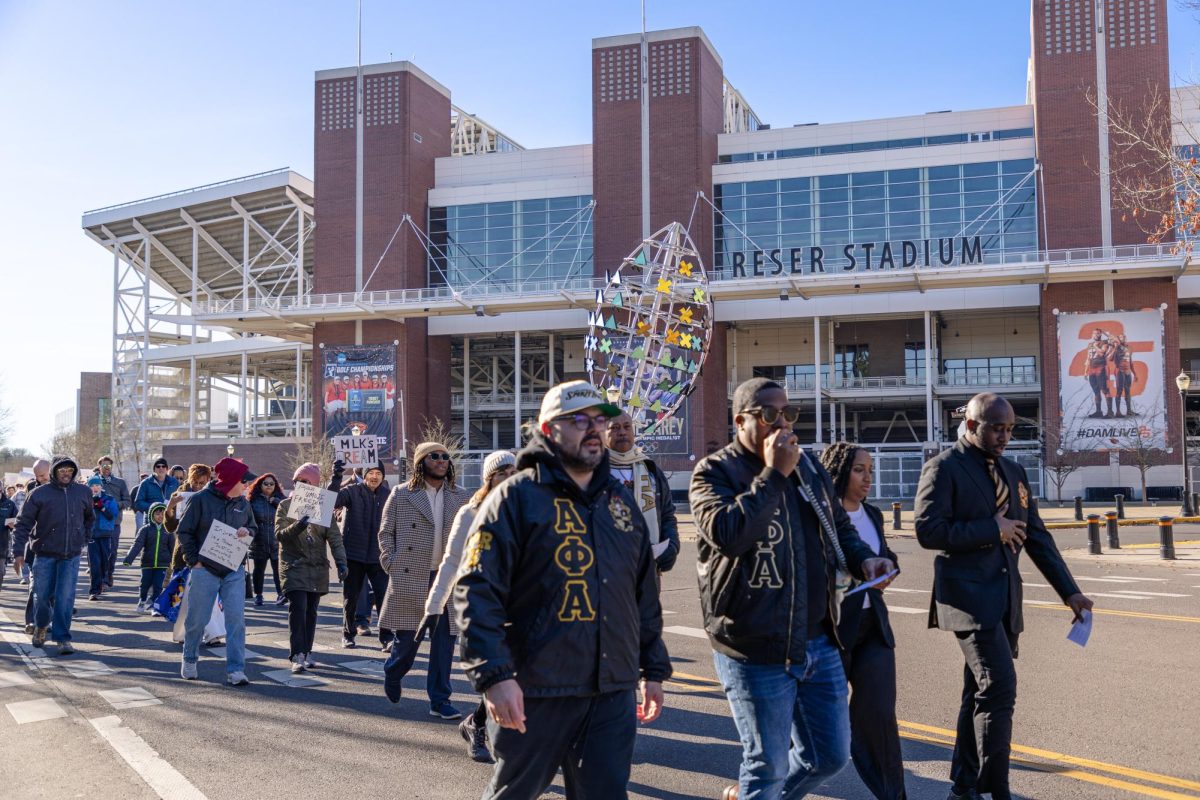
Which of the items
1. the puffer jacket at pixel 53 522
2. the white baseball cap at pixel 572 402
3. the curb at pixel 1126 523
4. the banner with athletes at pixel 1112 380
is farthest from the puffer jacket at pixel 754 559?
the banner with athletes at pixel 1112 380

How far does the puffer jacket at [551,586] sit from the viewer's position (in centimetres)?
356

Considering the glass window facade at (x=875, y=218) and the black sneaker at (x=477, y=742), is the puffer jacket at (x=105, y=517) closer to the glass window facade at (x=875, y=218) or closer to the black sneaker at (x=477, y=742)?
the black sneaker at (x=477, y=742)

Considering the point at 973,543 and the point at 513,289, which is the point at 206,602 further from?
the point at 513,289

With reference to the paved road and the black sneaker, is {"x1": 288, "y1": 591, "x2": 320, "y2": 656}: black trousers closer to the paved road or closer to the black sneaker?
the paved road

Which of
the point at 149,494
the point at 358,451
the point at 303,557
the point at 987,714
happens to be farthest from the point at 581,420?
the point at 358,451

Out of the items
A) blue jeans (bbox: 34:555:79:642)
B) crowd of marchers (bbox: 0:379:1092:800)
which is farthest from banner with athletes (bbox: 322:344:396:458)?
crowd of marchers (bbox: 0:379:1092:800)

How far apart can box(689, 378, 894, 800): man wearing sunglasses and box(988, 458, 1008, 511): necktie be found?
1.18 m

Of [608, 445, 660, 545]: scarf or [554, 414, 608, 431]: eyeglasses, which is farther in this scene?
[608, 445, 660, 545]: scarf

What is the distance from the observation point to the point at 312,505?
9.52 m

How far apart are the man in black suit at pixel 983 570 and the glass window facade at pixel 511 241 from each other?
169ft

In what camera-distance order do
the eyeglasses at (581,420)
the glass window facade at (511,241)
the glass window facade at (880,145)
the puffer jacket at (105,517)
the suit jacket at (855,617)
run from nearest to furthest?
the eyeglasses at (581,420) < the suit jacket at (855,617) < the puffer jacket at (105,517) < the glass window facade at (880,145) < the glass window facade at (511,241)

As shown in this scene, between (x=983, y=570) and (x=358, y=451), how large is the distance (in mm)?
14900

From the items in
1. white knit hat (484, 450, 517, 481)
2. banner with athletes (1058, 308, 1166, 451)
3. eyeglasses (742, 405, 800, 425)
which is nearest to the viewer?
eyeglasses (742, 405, 800, 425)

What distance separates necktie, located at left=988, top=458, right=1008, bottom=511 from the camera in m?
5.20
